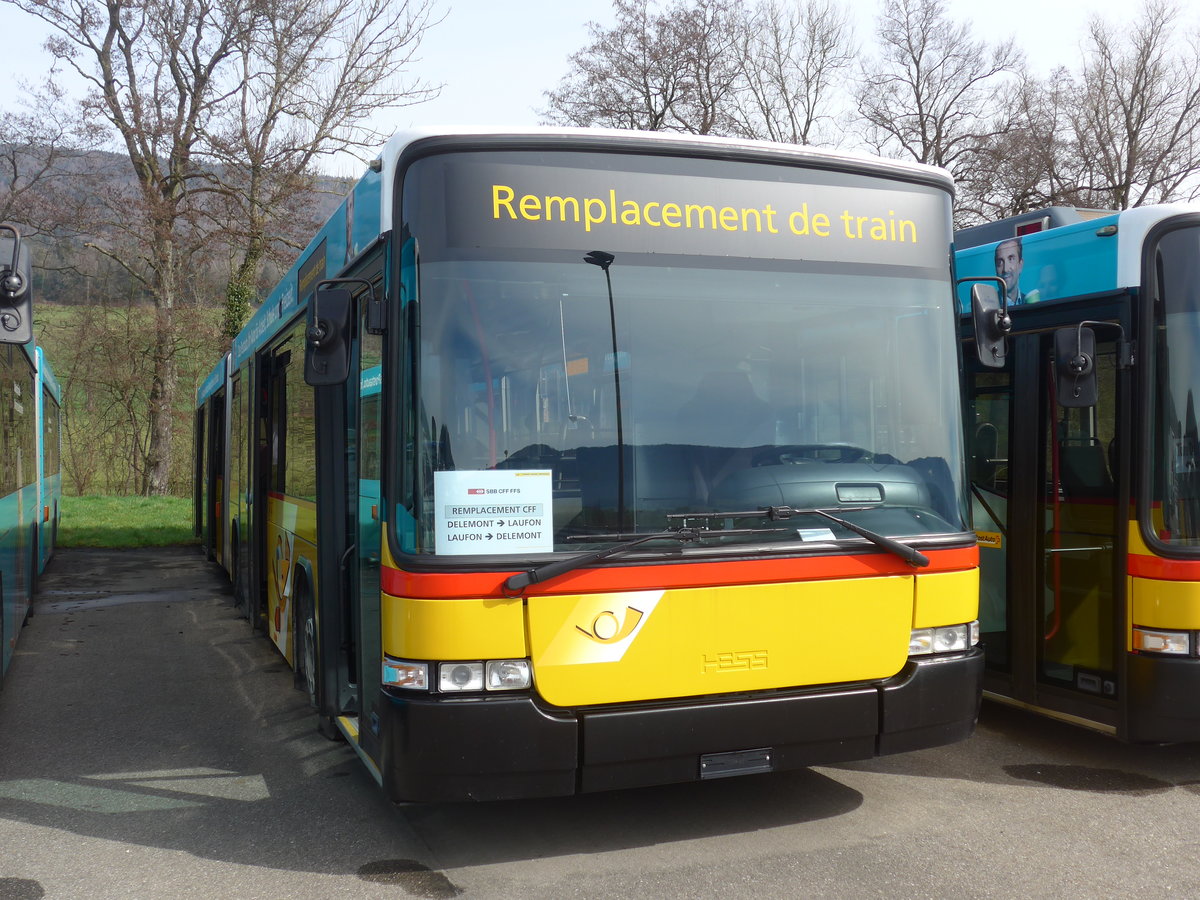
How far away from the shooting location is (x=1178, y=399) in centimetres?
523

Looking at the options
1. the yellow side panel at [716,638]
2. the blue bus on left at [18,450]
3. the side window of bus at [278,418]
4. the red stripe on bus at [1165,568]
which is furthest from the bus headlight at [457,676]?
the side window of bus at [278,418]

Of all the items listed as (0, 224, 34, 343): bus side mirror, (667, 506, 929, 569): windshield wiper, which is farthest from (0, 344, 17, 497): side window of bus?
(667, 506, 929, 569): windshield wiper

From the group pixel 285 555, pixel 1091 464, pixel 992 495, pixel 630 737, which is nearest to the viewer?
pixel 630 737

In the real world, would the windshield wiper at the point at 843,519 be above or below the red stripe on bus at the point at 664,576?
above

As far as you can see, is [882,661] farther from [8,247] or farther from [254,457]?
[254,457]

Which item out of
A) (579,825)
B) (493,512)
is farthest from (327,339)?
(579,825)

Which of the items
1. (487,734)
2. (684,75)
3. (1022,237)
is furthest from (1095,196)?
(487,734)

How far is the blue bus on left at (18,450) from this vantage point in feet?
17.2

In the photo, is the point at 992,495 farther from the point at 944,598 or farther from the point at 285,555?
the point at 285,555

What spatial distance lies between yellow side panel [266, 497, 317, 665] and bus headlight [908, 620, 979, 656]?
9.93 feet

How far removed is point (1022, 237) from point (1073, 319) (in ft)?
2.20

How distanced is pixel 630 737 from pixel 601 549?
70 centimetres

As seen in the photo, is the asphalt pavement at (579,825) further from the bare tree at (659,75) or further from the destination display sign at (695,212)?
the bare tree at (659,75)

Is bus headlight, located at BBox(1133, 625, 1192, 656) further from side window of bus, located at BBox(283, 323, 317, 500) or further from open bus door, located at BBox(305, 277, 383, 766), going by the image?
side window of bus, located at BBox(283, 323, 317, 500)
